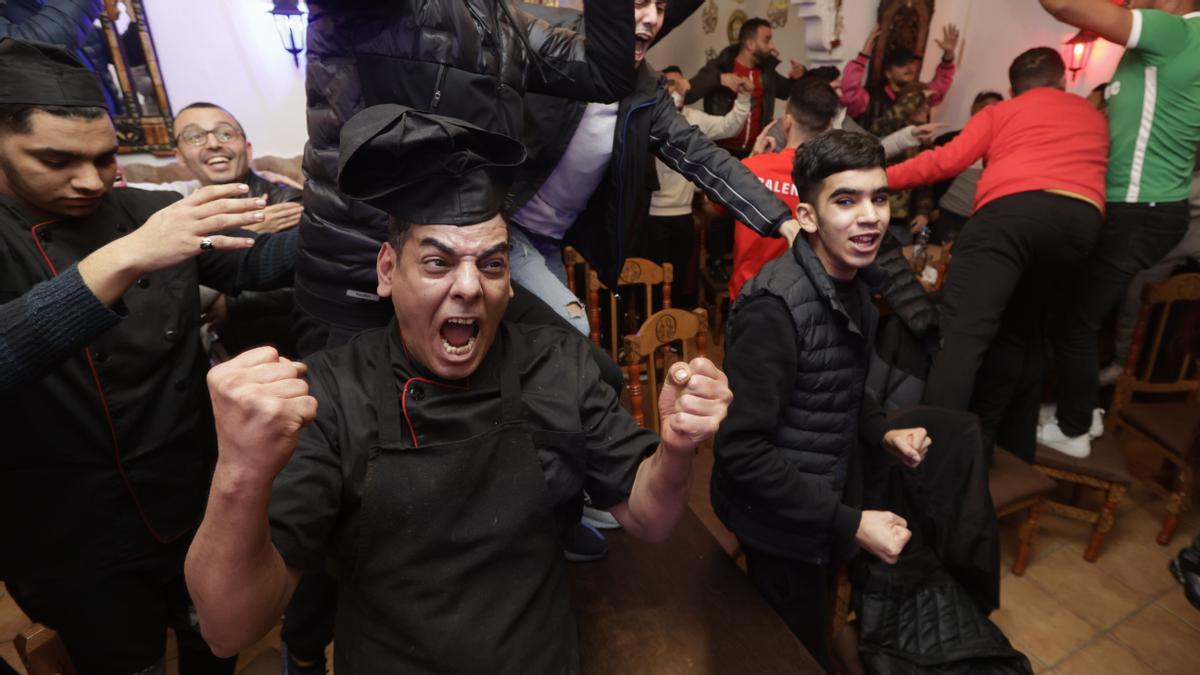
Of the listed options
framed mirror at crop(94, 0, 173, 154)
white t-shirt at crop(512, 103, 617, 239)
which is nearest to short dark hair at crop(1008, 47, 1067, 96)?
white t-shirt at crop(512, 103, 617, 239)

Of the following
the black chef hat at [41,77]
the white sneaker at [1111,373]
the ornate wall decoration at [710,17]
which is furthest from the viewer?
the ornate wall decoration at [710,17]

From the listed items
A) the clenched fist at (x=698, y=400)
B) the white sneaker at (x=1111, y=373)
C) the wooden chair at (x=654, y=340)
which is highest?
the clenched fist at (x=698, y=400)

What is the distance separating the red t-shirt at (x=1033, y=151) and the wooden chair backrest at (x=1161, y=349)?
868 mm

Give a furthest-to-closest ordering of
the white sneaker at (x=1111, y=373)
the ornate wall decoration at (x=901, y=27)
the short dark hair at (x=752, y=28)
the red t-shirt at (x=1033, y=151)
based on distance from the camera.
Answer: the ornate wall decoration at (x=901, y=27) → the short dark hair at (x=752, y=28) → the white sneaker at (x=1111, y=373) → the red t-shirt at (x=1033, y=151)

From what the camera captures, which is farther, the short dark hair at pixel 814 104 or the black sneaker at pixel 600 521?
the short dark hair at pixel 814 104

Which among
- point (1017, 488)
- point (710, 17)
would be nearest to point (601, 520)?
point (1017, 488)

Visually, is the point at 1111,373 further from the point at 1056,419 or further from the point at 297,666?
the point at 297,666

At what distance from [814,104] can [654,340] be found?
152 cm

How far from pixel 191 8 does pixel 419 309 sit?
5552 millimetres

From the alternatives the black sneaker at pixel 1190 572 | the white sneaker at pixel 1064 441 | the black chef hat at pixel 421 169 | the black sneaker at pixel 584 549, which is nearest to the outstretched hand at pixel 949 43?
the white sneaker at pixel 1064 441

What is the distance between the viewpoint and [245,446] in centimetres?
85

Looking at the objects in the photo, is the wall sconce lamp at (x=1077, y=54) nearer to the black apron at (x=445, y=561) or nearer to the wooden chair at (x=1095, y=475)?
the wooden chair at (x=1095, y=475)

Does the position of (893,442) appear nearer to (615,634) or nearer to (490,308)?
(615,634)

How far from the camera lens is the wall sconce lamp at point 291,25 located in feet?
16.9
